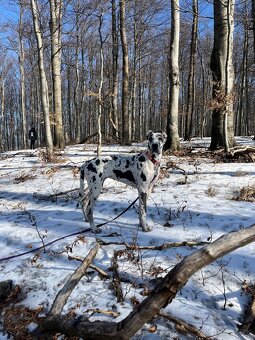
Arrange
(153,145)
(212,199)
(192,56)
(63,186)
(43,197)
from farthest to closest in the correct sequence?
(192,56) < (63,186) < (43,197) < (212,199) < (153,145)

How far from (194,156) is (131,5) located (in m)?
17.3

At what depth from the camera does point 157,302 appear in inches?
104

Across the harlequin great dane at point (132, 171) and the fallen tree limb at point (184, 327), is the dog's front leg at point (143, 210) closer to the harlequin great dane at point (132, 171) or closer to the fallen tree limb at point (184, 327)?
the harlequin great dane at point (132, 171)

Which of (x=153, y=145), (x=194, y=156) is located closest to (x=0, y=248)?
(x=153, y=145)

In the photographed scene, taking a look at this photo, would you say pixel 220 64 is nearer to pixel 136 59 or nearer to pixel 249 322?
pixel 249 322

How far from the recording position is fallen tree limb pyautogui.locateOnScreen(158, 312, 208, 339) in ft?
10.9

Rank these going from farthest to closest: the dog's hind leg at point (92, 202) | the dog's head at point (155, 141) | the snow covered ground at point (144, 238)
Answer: the dog's hind leg at point (92, 202), the dog's head at point (155, 141), the snow covered ground at point (144, 238)

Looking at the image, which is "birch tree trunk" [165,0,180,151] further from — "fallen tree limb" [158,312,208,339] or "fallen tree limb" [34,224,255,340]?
"fallen tree limb" [34,224,255,340]

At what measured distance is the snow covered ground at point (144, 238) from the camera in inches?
149

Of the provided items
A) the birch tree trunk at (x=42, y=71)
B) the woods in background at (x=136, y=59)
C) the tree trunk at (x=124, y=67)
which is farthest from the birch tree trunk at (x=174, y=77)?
the tree trunk at (x=124, y=67)

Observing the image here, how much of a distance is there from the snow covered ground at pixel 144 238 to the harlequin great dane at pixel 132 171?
45cm

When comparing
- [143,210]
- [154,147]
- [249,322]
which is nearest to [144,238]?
[143,210]

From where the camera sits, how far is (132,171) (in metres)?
5.61

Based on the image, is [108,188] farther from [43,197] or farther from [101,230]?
[101,230]
